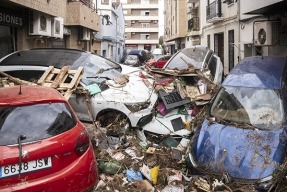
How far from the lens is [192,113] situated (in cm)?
691

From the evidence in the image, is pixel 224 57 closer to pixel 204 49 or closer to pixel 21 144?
pixel 204 49

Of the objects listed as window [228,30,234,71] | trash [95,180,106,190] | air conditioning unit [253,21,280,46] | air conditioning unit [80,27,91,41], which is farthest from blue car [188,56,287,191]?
air conditioning unit [80,27,91,41]

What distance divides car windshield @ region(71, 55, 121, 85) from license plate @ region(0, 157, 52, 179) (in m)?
3.96

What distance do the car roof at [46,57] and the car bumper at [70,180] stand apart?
14.9 feet

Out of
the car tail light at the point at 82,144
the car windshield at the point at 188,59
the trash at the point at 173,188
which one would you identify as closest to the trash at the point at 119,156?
the trash at the point at 173,188

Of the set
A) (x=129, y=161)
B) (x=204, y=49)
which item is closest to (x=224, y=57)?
(x=204, y=49)

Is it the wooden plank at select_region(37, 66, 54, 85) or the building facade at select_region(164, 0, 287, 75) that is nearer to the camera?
the wooden plank at select_region(37, 66, 54, 85)

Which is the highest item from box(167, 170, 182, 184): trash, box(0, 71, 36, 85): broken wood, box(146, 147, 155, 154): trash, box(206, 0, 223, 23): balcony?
box(206, 0, 223, 23): balcony

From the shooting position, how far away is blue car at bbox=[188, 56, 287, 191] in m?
4.43

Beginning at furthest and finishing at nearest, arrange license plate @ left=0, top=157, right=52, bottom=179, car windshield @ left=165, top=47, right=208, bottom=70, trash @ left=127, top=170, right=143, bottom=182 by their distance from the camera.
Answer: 1. car windshield @ left=165, top=47, right=208, bottom=70
2. trash @ left=127, top=170, right=143, bottom=182
3. license plate @ left=0, top=157, right=52, bottom=179

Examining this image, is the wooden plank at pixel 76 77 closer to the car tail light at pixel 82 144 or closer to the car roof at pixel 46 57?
the car roof at pixel 46 57

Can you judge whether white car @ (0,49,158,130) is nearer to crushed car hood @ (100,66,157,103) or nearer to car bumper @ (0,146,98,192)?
crushed car hood @ (100,66,157,103)

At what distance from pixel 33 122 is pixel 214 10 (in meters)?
19.0

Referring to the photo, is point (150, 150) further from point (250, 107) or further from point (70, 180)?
point (70, 180)
